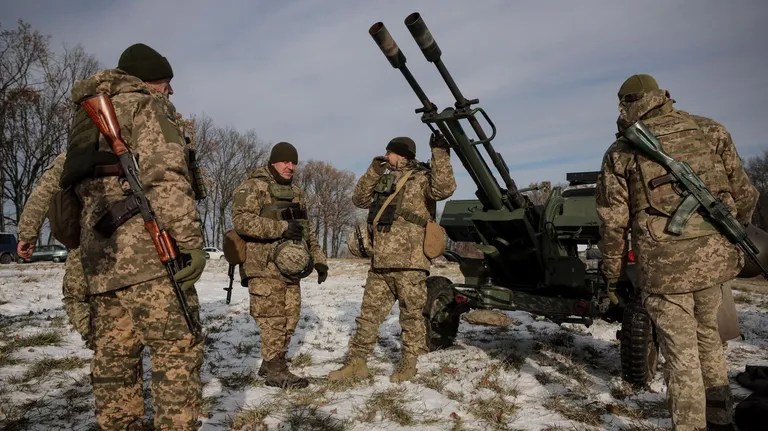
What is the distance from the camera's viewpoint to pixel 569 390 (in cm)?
430

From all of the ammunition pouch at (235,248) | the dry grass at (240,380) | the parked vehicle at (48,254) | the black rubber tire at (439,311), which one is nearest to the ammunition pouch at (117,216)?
the ammunition pouch at (235,248)

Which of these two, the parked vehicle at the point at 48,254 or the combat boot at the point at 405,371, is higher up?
the combat boot at the point at 405,371

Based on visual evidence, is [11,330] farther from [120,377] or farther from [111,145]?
[111,145]

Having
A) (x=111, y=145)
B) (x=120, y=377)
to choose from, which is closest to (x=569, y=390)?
(x=120, y=377)

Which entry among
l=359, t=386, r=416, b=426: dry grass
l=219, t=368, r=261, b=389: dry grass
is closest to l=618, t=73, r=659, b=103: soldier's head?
l=359, t=386, r=416, b=426: dry grass

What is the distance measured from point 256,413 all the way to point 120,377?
116 cm

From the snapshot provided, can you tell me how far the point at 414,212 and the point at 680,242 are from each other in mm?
2272

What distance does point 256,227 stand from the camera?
452 cm

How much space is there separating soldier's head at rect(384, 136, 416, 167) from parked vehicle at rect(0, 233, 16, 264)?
28043 millimetres

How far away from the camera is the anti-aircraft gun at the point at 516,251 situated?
4.56 meters

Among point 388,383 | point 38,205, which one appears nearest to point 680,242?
point 388,383

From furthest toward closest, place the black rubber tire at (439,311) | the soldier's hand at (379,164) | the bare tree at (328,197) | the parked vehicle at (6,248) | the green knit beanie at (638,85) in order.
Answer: the bare tree at (328,197) < the parked vehicle at (6,248) < the black rubber tire at (439,311) < the soldier's hand at (379,164) < the green knit beanie at (638,85)

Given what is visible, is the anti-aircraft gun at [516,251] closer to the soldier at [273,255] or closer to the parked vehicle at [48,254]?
the soldier at [273,255]

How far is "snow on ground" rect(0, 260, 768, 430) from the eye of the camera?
353cm
